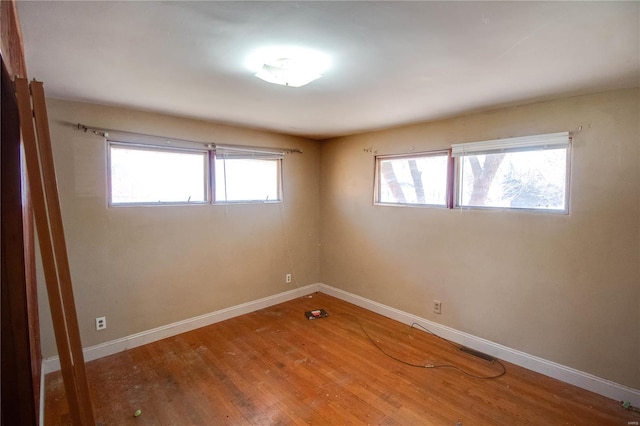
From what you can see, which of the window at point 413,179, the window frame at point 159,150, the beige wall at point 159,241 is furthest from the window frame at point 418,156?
the window frame at point 159,150

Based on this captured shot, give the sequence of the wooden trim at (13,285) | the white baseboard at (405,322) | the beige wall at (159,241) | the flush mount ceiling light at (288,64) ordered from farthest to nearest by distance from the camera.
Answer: the beige wall at (159,241) → the white baseboard at (405,322) → the flush mount ceiling light at (288,64) → the wooden trim at (13,285)

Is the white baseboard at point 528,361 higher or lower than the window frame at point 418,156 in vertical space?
lower

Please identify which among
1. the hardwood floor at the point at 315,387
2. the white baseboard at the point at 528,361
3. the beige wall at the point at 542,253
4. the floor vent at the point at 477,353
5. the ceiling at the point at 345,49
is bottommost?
the hardwood floor at the point at 315,387

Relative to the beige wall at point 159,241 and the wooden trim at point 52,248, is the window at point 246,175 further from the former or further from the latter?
the wooden trim at point 52,248

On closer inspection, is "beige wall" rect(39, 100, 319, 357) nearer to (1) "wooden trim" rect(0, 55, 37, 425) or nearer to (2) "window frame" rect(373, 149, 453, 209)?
(2) "window frame" rect(373, 149, 453, 209)

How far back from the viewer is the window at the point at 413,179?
3164 millimetres

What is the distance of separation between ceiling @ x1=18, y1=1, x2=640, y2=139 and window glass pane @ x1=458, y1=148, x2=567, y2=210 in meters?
0.50

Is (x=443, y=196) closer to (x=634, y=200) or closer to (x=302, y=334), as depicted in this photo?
(x=634, y=200)

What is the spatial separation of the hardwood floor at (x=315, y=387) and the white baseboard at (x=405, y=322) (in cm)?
7

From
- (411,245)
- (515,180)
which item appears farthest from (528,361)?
(515,180)

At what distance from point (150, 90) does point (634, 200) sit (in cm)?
360

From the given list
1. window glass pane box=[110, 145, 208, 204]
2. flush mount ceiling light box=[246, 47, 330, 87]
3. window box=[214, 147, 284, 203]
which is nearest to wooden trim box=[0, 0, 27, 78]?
flush mount ceiling light box=[246, 47, 330, 87]

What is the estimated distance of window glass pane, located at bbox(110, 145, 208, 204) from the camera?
2779mm

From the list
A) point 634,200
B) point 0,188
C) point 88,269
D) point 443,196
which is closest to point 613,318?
point 634,200
